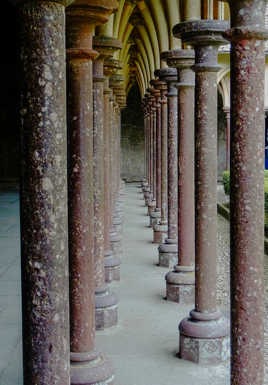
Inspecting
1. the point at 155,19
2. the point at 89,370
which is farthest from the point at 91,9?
the point at 155,19

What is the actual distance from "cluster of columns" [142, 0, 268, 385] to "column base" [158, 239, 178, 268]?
0.01 m

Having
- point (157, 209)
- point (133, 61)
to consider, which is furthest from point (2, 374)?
point (133, 61)

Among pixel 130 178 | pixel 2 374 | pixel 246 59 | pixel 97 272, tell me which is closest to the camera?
pixel 246 59

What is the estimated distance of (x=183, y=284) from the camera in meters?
7.39

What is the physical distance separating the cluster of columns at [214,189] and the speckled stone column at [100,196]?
91 cm

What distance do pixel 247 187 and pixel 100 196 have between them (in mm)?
2716

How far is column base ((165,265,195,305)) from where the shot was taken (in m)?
7.39

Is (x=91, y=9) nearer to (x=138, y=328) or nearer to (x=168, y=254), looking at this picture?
(x=138, y=328)

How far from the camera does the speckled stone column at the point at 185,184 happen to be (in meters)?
7.10

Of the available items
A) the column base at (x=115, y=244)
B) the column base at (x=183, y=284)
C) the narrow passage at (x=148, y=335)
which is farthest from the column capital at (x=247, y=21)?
the column base at (x=115, y=244)

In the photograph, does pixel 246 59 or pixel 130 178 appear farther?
pixel 130 178

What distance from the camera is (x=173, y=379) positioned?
5.15 metres

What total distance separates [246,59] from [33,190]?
1496 millimetres

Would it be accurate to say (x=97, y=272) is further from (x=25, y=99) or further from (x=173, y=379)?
(x=25, y=99)
